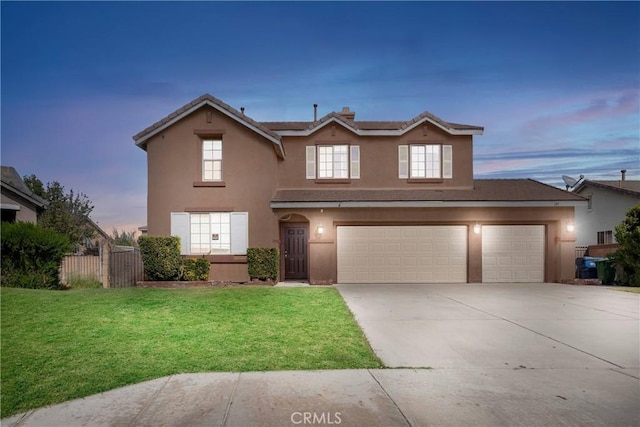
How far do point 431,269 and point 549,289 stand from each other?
4.12 metres

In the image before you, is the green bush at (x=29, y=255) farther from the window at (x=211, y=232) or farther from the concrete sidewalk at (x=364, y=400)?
the concrete sidewalk at (x=364, y=400)

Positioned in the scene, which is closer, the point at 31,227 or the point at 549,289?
the point at 31,227

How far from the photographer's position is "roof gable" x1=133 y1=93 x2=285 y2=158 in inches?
605

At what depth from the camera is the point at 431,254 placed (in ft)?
51.4

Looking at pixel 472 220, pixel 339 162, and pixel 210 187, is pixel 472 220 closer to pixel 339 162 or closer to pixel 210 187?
pixel 339 162

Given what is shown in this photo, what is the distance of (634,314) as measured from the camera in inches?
368

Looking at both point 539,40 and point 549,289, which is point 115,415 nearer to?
point 549,289

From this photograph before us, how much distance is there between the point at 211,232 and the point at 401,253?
7.70 m

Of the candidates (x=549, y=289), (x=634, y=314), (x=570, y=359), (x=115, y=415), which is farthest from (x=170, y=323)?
(x=549, y=289)

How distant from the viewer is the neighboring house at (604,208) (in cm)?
2359

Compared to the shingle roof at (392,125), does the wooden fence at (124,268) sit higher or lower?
lower

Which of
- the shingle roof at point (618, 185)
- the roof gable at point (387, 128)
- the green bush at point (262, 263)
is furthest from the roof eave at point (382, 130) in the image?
the shingle roof at point (618, 185)

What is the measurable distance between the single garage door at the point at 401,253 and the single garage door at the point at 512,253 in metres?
1.03

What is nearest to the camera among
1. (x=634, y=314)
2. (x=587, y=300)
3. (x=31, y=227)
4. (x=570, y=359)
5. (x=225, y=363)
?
(x=225, y=363)
